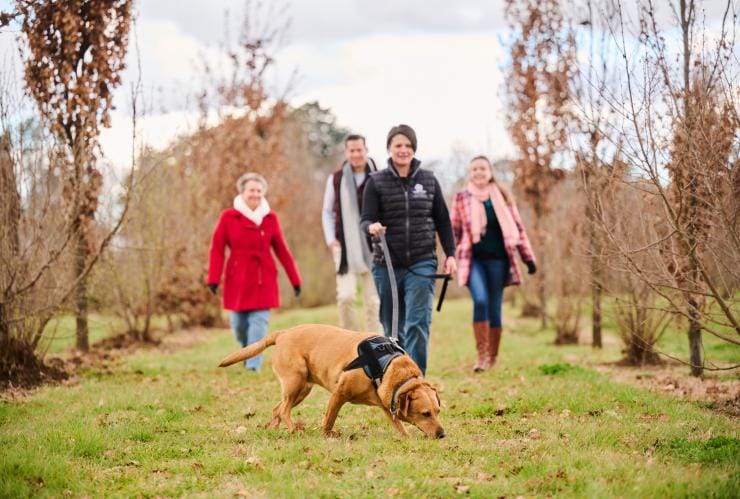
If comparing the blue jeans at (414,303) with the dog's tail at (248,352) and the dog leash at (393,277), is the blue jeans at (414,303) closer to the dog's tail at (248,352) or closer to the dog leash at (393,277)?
the dog leash at (393,277)

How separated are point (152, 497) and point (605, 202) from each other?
17.8 ft

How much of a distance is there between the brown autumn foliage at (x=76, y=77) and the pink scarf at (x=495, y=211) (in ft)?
14.8

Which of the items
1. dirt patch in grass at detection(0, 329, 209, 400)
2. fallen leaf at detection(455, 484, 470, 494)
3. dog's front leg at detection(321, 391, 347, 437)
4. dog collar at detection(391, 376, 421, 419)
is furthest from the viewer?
dirt patch in grass at detection(0, 329, 209, 400)

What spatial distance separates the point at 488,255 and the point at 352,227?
1632 millimetres

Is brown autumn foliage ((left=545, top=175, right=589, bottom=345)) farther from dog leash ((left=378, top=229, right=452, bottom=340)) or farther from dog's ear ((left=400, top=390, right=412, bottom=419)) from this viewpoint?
dog's ear ((left=400, top=390, right=412, bottom=419))

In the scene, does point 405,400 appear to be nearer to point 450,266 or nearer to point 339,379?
point 339,379

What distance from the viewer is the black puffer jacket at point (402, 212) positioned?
7.09 meters

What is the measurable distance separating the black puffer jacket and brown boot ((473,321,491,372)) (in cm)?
186

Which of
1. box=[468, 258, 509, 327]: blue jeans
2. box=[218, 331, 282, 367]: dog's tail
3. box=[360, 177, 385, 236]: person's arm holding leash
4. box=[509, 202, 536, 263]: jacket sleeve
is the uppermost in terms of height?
box=[360, 177, 385, 236]: person's arm holding leash

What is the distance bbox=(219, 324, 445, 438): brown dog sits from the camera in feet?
17.1

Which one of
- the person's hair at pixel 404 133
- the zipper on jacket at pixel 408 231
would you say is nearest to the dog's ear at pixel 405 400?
the zipper on jacket at pixel 408 231

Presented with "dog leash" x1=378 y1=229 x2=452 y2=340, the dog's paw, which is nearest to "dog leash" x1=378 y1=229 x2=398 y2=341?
"dog leash" x1=378 y1=229 x2=452 y2=340

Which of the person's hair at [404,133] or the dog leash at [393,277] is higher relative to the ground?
the person's hair at [404,133]

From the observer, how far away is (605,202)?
25.7 ft
